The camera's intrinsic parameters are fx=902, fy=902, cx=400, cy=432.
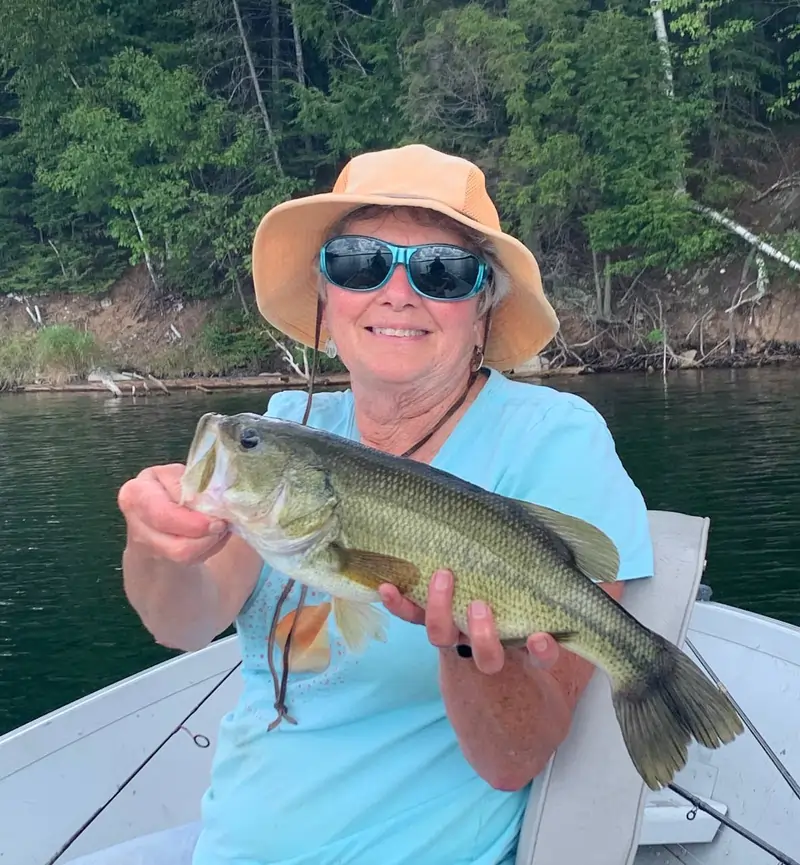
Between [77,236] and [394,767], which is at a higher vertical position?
[394,767]

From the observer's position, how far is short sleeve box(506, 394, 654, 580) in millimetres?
2180

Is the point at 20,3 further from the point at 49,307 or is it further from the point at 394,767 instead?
the point at 394,767

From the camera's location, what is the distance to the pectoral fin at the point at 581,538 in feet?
6.61

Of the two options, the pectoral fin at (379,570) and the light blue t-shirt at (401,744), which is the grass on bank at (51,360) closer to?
the light blue t-shirt at (401,744)

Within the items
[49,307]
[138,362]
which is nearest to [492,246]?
[138,362]

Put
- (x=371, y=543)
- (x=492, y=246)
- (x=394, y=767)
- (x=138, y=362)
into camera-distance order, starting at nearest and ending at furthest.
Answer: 1. (x=371, y=543)
2. (x=394, y=767)
3. (x=492, y=246)
4. (x=138, y=362)

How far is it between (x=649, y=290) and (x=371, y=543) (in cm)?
2736

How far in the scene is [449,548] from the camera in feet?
6.38

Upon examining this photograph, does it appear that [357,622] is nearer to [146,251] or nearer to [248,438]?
[248,438]

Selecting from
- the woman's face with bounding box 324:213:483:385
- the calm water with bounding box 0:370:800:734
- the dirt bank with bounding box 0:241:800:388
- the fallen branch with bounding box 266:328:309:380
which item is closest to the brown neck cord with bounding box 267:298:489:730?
the woman's face with bounding box 324:213:483:385

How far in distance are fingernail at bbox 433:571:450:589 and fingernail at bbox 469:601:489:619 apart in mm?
66

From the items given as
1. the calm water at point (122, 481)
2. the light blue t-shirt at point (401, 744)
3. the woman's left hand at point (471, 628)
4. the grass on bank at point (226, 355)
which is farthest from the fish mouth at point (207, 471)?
the grass on bank at point (226, 355)

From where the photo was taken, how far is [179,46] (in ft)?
112

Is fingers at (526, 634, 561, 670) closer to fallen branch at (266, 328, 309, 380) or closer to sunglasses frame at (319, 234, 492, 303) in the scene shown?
sunglasses frame at (319, 234, 492, 303)
